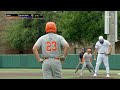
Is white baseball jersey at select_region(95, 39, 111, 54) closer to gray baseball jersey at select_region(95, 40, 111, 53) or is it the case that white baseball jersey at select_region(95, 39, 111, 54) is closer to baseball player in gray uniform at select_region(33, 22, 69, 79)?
gray baseball jersey at select_region(95, 40, 111, 53)

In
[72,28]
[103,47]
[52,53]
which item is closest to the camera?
[52,53]

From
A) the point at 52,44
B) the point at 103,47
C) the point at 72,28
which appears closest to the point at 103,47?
the point at 103,47

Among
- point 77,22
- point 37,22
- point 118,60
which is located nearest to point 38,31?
point 37,22

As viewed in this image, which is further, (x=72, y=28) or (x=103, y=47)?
(x=72, y=28)

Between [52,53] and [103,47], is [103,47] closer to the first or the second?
[103,47]

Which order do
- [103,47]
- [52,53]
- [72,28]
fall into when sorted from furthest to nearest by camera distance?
[72,28] → [103,47] → [52,53]

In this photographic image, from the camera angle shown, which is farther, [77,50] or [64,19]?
[77,50]

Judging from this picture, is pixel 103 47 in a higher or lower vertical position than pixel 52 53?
higher

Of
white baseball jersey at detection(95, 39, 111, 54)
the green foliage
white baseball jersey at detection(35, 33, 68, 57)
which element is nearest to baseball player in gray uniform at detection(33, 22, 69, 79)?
white baseball jersey at detection(35, 33, 68, 57)

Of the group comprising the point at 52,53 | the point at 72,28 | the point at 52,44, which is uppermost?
the point at 72,28

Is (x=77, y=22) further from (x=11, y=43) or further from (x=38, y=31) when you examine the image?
(x=11, y=43)

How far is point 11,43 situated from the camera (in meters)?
60.5

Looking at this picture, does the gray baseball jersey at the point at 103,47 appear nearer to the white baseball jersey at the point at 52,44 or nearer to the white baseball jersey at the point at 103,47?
the white baseball jersey at the point at 103,47
